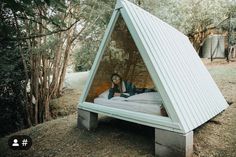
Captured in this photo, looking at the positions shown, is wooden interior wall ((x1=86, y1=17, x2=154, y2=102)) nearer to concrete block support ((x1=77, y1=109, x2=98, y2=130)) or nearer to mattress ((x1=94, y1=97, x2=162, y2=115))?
concrete block support ((x1=77, y1=109, x2=98, y2=130))

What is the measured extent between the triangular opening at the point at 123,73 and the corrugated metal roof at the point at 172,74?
364 millimetres

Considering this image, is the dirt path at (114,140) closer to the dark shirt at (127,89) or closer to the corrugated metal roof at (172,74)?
the corrugated metal roof at (172,74)

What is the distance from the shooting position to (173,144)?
11.9 feet

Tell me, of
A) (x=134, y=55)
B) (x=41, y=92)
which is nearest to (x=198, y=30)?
(x=41, y=92)

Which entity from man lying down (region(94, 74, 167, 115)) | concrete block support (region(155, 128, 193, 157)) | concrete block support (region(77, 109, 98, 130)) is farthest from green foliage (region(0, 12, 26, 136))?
concrete block support (region(155, 128, 193, 157))

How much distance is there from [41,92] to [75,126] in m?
4.20

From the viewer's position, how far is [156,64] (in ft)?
13.1

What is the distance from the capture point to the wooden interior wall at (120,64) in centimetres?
481

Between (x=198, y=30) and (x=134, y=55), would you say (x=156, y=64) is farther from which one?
(x=198, y=30)

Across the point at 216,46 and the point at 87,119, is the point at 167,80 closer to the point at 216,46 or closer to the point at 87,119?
the point at 87,119

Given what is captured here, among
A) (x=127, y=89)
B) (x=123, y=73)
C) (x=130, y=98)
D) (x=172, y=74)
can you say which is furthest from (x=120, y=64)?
(x=172, y=74)

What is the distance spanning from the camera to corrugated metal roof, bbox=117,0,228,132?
3760 millimetres

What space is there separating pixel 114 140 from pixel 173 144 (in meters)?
1.55

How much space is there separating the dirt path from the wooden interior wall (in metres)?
0.97
